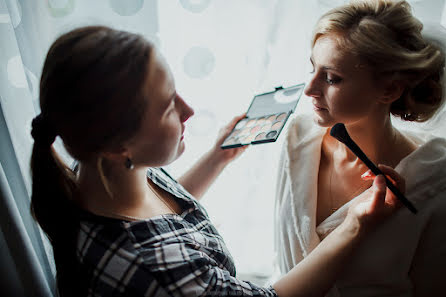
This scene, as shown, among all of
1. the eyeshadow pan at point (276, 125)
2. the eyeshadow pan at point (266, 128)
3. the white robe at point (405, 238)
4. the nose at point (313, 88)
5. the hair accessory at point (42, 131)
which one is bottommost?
the white robe at point (405, 238)

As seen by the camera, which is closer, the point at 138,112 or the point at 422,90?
the point at 138,112

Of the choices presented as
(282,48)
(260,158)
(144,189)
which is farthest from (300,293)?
(282,48)

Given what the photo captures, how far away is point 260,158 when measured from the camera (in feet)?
3.23

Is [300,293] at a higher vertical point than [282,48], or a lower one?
lower

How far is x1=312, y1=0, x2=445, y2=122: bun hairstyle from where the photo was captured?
608mm

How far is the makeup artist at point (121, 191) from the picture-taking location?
0.49 meters

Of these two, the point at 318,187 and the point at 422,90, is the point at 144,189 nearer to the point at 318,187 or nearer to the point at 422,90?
the point at 318,187

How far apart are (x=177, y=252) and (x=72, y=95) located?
29 centimetres

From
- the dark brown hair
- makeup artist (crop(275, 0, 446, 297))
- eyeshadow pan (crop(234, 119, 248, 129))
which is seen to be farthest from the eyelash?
the dark brown hair

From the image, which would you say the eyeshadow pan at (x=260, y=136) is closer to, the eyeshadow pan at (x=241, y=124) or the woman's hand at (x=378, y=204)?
the eyeshadow pan at (x=241, y=124)

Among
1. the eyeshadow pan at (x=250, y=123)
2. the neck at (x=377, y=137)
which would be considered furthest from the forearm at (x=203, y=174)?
the neck at (x=377, y=137)

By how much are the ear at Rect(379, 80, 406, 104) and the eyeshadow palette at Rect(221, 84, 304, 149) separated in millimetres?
174

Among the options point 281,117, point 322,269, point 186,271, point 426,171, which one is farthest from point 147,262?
point 426,171

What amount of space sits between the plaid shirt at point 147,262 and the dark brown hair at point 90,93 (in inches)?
5.1
